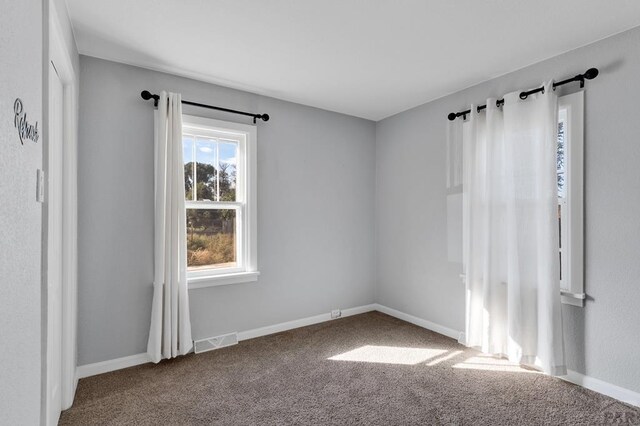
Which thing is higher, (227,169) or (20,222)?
(227,169)

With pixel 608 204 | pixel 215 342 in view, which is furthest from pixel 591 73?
pixel 215 342

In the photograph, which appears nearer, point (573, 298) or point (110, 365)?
point (573, 298)

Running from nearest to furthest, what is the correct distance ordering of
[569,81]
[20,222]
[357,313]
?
[20,222] → [569,81] → [357,313]

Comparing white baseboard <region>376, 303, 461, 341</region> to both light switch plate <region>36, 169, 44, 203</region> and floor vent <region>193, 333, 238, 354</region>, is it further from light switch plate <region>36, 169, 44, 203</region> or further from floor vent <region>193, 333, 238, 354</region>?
light switch plate <region>36, 169, 44, 203</region>

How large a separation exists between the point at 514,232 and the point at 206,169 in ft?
9.25

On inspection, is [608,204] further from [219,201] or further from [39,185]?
[39,185]

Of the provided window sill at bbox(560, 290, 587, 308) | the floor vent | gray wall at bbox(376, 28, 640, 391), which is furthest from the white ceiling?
the floor vent

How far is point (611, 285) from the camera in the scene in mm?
2354

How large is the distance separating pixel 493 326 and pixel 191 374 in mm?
2564

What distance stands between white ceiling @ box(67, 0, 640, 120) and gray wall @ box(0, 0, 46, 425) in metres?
1.01

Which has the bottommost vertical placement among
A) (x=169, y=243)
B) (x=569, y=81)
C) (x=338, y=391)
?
(x=338, y=391)

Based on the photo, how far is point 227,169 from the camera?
3.40 metres

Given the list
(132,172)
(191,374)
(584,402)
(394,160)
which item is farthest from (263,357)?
(394,160)

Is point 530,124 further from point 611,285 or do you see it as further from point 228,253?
point 228,253
